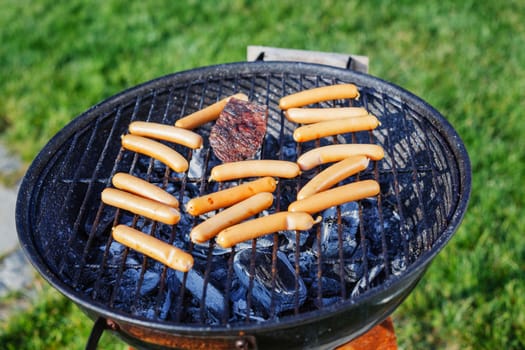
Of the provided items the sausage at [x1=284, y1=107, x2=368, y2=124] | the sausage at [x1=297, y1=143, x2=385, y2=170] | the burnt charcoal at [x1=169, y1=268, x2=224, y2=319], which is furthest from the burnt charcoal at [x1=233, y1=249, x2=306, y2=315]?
the sausage at [x1=284, y1=107, x2=368, y2=124]

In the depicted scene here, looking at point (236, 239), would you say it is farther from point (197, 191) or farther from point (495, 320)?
point (495, 320)

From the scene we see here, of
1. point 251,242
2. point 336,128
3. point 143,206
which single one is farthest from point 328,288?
point 143,206

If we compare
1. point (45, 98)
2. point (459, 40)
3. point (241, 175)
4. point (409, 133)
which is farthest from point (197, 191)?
point (459, 40)

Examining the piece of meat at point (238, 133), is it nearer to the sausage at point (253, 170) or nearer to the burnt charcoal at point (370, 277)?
the sausage at point (253, 170)

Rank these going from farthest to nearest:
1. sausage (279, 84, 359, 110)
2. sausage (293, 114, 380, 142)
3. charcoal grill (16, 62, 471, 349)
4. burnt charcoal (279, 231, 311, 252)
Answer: sausage (279, 84, 359, 110) < sausage (293, 114, 380, 142) < burnt charcoal (279, 231, 311, 252) < charcoal grill (16, 62, 471, 349)

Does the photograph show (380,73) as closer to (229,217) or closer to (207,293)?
(229,217)

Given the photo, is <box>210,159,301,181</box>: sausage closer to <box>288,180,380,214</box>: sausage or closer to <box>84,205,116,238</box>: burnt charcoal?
<box>288,180,380,214</box>: sausage
